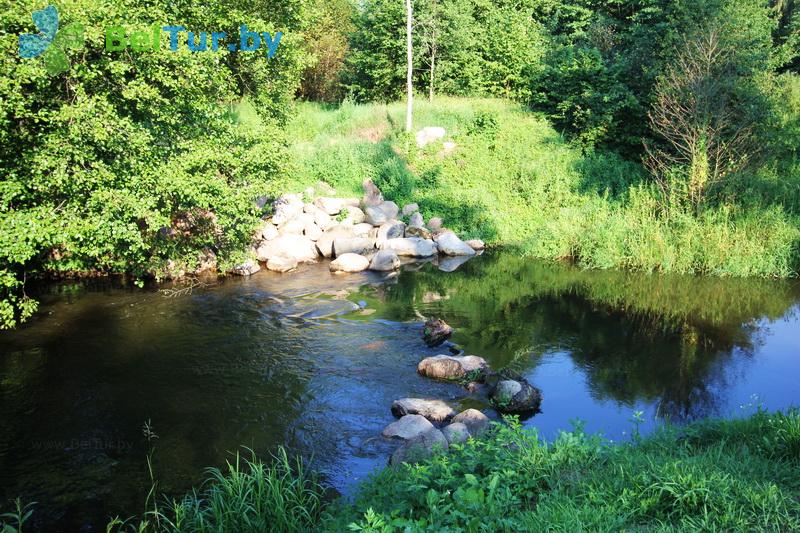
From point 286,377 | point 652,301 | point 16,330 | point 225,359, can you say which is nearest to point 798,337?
point 652,301

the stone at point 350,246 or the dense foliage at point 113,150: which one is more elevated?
the dense foliage at point 113,150

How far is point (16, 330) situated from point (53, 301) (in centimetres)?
178

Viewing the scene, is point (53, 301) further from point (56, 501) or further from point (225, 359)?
point (56, 501)

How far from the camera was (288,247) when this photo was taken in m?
17.0

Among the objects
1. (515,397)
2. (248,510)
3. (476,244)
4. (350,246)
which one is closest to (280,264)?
(350,246)

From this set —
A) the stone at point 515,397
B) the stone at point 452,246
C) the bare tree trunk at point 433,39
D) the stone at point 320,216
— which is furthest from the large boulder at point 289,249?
the bare tree trunk at point 433,39

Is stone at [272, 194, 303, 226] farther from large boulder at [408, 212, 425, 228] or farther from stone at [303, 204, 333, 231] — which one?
large boulder at [408, 212, 425, 228]

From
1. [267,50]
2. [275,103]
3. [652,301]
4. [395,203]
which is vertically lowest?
[652,301]

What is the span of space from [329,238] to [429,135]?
24.8 ft

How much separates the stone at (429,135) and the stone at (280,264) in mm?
8577

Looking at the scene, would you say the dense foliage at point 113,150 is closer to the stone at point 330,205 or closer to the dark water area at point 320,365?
the dark water area at point 320,365

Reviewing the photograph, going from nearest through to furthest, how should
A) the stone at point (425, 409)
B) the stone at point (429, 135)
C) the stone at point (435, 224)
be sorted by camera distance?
1. the stone at point (425, 409)
2. the stone at point (435, 224)
3. the stone at point (429, 135)

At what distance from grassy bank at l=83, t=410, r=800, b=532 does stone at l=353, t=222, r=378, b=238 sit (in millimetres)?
11871

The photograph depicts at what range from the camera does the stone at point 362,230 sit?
18.4 metres
